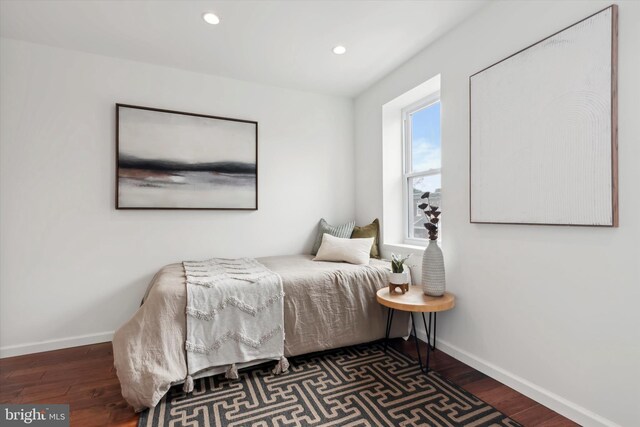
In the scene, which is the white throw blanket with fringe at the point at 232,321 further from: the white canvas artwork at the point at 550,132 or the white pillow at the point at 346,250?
the white canvas artwork at the point at 550,132

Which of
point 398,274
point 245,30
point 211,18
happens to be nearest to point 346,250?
point 398,274

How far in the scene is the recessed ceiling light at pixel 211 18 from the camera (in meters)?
2.16

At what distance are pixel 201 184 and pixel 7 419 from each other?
201 cm

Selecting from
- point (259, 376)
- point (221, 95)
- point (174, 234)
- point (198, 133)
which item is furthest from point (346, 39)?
point (259, 376)

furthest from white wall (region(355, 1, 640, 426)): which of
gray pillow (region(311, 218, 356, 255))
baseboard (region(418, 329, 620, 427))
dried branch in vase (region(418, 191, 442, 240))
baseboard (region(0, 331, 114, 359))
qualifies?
baseboard (region(0, 331, 114, 359))

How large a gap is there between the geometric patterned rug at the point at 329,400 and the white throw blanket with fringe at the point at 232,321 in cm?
12

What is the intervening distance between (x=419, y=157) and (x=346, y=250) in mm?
1198

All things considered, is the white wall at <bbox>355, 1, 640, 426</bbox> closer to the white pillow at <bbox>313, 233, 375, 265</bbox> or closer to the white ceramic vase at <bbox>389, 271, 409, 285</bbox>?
the white ceramic vase at <bbox>389, 271, 409, 285</bbox>

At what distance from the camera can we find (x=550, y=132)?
172 centimetres

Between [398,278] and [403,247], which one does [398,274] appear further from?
[403,247]

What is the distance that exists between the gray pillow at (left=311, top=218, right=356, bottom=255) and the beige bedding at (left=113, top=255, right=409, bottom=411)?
35 centimetres

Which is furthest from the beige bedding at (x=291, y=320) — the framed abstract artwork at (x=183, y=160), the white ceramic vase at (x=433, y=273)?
the framed abstract artwork at (x=183, y=160)

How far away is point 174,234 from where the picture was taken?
2.94 meters

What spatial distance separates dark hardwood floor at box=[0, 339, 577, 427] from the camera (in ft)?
5.52
